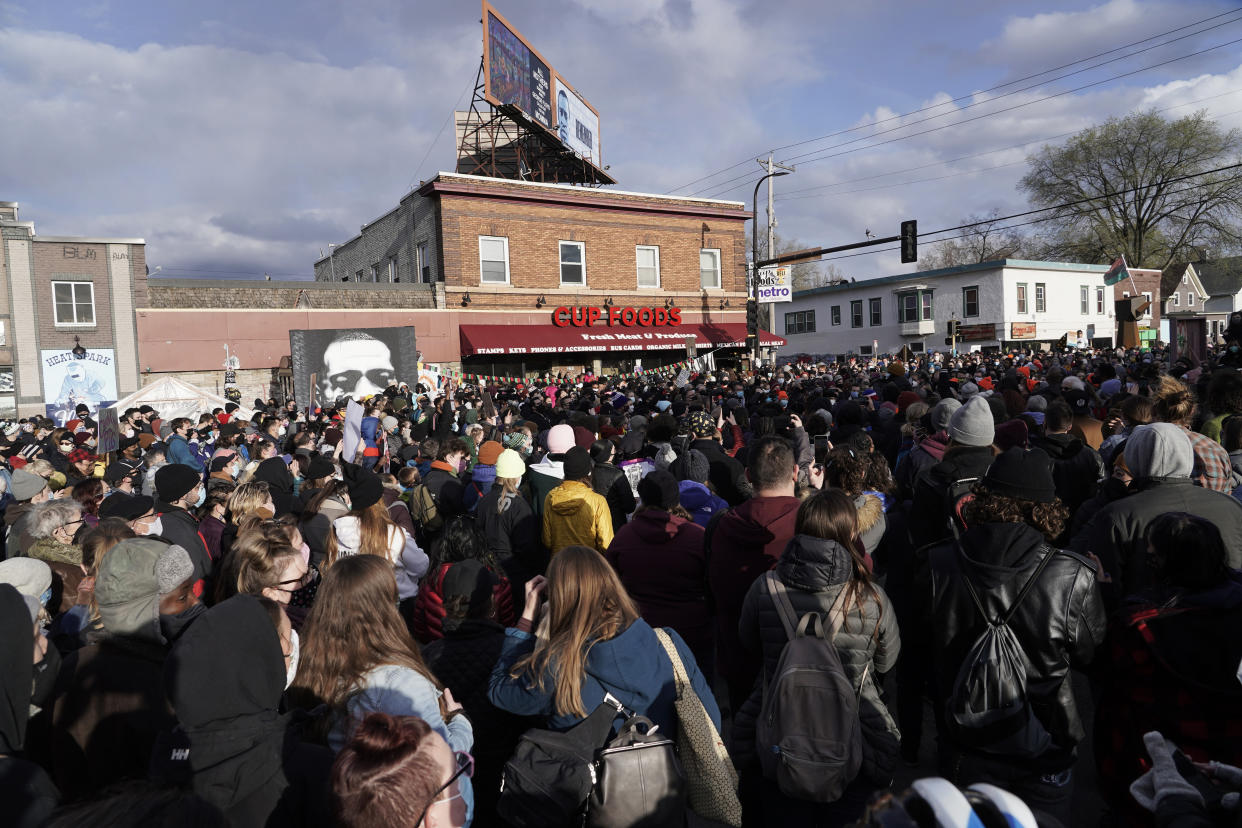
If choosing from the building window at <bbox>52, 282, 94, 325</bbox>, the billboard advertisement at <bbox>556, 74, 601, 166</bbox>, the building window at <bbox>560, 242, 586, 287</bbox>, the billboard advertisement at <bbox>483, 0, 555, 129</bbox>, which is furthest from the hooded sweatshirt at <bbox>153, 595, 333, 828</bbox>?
the billboard advertisement at <bbox>556, 74, 601, 166</bbox>

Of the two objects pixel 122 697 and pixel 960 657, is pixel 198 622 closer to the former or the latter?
pixel 122 697

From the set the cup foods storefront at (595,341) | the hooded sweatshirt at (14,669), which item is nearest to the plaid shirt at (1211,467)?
the hooded sweatshirt at (14,669)

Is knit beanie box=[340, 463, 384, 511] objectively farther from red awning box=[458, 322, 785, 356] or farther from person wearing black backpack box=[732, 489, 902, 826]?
red awning box=[458, 322, 785, 356]

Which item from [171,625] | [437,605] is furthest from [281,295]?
[437,605]

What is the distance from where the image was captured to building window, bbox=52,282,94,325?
21.8 meters

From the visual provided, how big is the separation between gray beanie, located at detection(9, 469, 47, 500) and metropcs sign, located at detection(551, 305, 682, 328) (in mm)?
21622

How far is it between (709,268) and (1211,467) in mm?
27532

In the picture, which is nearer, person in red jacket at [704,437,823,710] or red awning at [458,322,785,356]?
person in red jacket at [704,437,823,710]

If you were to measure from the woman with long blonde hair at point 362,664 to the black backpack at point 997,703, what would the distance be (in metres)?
1.87

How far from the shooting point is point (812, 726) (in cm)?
258

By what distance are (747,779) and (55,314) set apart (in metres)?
26.1

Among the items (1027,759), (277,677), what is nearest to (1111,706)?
(1027,759)

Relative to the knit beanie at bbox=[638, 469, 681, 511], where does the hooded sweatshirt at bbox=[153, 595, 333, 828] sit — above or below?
below

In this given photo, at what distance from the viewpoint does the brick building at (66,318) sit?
2133cm
